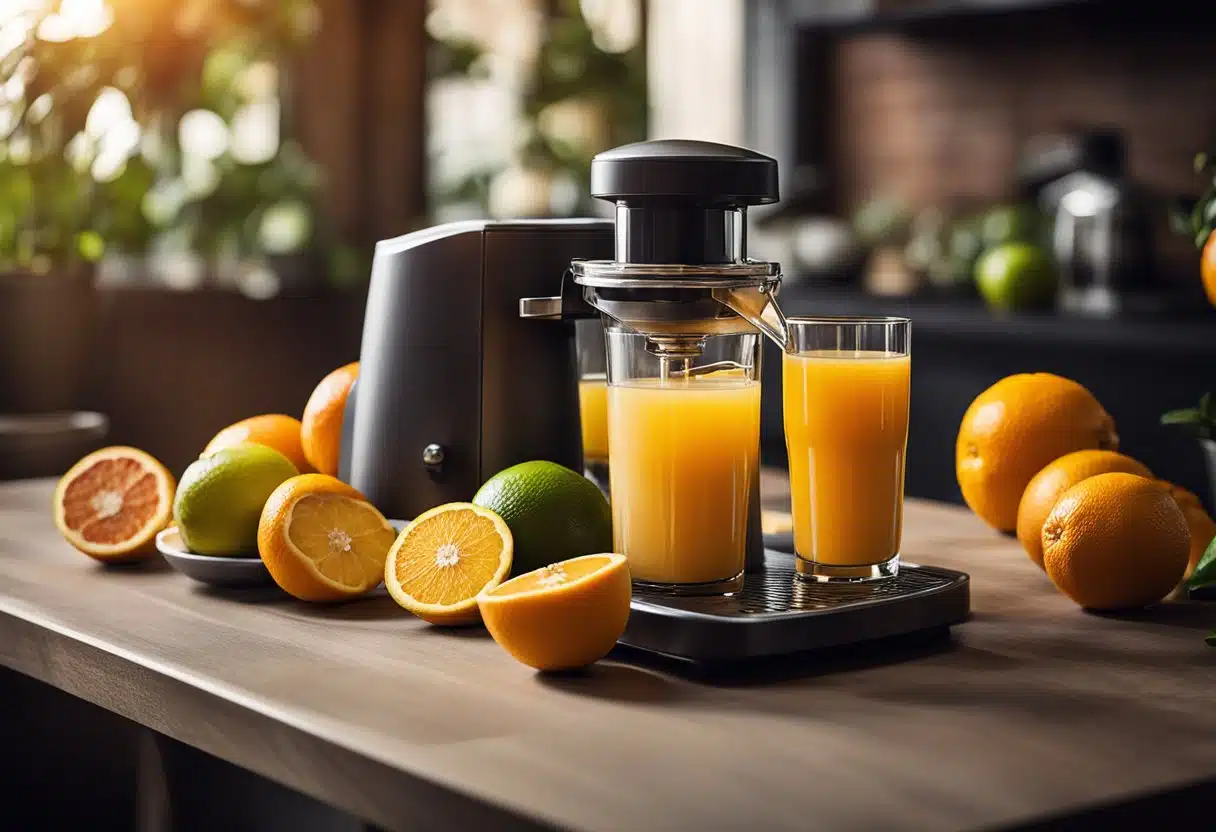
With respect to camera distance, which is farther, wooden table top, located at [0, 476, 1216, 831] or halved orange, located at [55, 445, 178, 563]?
halved orange, located at [55, 445, 178, 563]

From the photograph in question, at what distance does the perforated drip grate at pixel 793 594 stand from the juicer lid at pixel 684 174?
0.93ft

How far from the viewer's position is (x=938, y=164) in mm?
4047

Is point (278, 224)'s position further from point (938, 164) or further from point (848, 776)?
point (848, 776)

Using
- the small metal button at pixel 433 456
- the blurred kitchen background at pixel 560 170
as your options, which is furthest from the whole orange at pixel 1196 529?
the blurred kitchen background at pixel 560 170

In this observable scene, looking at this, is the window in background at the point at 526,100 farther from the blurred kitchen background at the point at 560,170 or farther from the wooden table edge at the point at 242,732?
the wooden table edge at the point at 242,732

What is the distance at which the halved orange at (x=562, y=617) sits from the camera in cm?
92

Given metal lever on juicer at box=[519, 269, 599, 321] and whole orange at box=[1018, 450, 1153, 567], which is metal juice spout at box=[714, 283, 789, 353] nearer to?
metal lever on juicer at box=[519, 269, 599, 321]

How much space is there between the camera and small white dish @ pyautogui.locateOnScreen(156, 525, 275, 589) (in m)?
1.19

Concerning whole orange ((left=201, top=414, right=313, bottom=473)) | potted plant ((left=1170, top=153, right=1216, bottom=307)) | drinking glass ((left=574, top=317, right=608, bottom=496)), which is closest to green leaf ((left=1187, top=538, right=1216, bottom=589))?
potted plant ((left=1170, top=153, right=1216, bottom=307))

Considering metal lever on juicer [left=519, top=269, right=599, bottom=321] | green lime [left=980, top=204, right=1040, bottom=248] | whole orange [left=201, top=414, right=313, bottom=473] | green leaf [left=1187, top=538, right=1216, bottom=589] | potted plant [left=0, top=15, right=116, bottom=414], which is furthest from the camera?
green lime [left=980, top=204, right=1040, bottom=248]

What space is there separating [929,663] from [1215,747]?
0.73 ft

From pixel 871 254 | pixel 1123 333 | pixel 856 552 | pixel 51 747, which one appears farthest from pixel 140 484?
pixel 871 254

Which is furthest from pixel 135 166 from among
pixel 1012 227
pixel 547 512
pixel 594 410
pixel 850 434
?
pixel 850 434

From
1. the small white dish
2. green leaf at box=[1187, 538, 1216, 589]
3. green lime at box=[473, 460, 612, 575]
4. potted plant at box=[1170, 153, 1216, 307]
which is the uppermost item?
potted plant at box=[1170, 153, 1216, 307]
